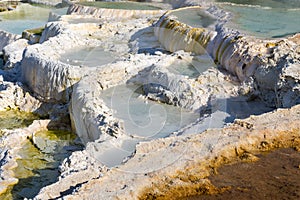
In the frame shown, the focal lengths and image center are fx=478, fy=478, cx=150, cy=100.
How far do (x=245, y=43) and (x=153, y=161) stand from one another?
4576mm

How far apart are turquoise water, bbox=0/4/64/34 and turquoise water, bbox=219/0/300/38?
8341 millimetres

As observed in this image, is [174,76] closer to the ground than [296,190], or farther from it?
closer to the ground

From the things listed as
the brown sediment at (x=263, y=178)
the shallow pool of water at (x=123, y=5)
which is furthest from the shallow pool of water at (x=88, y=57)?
the brown sediment at (x=263, y=178)

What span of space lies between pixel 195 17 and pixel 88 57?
3176 millimetres

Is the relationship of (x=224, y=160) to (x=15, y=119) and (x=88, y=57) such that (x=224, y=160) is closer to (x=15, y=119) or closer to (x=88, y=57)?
(x=15, y=119)

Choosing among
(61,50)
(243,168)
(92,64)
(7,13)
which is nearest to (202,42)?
(92,64)

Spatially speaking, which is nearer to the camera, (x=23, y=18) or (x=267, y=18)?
(x=267, y=18)

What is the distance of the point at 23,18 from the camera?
20.8m

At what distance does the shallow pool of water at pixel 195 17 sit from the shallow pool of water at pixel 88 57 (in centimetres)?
217

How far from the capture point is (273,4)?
1489 cm

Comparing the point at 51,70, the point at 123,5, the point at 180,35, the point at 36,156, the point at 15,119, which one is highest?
the point at 180,35

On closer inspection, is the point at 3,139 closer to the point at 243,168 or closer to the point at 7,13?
the point at 243,168

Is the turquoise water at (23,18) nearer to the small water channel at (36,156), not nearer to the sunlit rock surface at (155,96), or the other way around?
the sunlit rock surface at (155,96)

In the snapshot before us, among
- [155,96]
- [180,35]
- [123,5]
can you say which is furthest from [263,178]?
[123,5]
